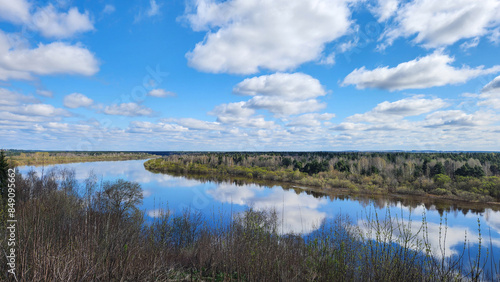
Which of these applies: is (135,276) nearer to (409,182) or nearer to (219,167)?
(409,182)

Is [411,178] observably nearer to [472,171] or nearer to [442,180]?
[442,180]

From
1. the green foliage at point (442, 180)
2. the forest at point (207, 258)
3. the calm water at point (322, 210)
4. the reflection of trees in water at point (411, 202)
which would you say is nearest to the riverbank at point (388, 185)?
the green foliage at point (442, 180)

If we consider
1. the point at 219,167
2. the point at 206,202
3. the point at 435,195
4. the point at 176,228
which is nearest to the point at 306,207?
the point at 206,202

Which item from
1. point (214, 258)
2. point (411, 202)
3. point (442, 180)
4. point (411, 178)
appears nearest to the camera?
point (214, 258)

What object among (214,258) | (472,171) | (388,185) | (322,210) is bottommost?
(322,210)

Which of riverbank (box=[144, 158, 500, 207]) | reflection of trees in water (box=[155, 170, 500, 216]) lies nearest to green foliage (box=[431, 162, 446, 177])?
riverbank (box=[144, 158, 500, 207])

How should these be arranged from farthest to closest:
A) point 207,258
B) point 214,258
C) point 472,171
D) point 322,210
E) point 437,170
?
point 437,170 < point 472,171 < point 322,210 < point 207,258 < point 214,258

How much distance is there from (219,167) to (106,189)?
66.4 meters

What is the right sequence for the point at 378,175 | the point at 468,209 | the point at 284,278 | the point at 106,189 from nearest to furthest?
the point at 284,278, the point at 106,189, the point at 468,209, the point at 378,175

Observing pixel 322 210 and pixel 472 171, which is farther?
pixel 472 171

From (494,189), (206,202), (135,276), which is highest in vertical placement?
(135,276)

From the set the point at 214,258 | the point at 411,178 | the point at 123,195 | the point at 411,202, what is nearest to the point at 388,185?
the point at 411,178

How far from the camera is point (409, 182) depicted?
5244cm

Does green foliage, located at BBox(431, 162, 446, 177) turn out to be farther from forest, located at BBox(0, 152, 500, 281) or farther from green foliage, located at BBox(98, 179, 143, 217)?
green foliage, located at BBox(98, 179, 143, 217)
